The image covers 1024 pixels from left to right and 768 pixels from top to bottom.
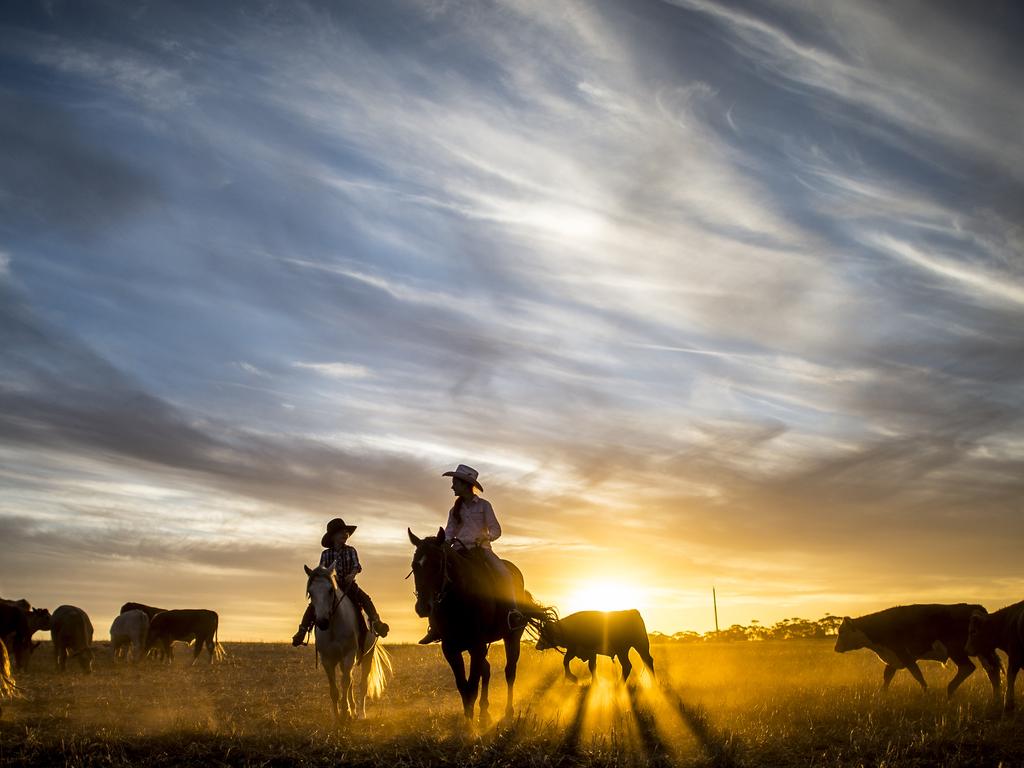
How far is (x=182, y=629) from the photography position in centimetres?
3803

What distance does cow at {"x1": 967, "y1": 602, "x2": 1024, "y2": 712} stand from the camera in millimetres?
16672

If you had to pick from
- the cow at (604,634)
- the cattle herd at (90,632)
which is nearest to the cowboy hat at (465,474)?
the cow at (604,634)

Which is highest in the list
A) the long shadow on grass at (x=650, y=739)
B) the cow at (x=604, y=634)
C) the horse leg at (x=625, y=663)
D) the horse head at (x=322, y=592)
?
the horse head at (x=322, y=592)

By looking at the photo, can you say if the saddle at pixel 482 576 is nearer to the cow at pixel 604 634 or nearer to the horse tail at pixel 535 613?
the horse tail at pixel 535 613

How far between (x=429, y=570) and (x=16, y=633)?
25596mm

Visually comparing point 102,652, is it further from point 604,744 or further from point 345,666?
point 604,744

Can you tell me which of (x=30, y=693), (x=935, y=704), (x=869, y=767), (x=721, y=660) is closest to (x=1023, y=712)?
(x=935, y=704)

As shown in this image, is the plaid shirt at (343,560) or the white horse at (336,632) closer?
the white horse at (336,632)

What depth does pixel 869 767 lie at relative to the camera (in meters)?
11.6

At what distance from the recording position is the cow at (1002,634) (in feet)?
54.7

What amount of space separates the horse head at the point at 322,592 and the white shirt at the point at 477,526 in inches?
92.5

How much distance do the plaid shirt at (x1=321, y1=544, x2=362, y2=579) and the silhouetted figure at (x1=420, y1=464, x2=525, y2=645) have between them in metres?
2.33

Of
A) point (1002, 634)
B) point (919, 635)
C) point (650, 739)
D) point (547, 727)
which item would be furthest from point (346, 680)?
point (919, 635)

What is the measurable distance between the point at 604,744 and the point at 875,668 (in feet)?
75.6
